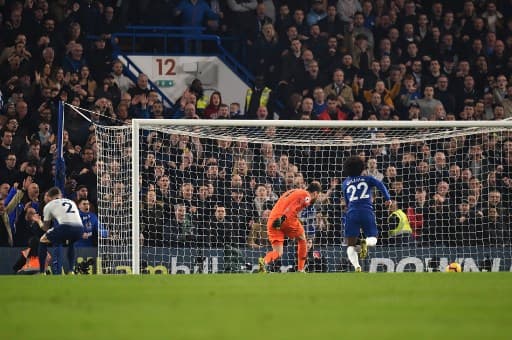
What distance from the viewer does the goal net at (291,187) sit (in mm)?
16656

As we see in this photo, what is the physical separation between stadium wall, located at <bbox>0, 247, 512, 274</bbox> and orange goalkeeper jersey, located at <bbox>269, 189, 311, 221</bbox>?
3.51 ft

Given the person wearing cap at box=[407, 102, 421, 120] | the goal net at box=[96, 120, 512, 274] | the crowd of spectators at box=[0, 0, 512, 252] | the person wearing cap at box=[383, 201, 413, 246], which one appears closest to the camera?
the goal net at box=[96, 120, 512, 274]

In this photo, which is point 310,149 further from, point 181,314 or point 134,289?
point 181,314

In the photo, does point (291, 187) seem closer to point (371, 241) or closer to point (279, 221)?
point (279, 221)

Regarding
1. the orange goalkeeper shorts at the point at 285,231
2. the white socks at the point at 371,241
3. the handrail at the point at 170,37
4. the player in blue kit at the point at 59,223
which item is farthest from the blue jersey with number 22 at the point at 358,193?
the handrail at the point at 170,37

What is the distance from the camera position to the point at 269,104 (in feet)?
64.6

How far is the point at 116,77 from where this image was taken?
1916 cm

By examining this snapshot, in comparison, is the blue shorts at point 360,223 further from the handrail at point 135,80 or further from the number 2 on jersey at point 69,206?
the handrail at point 135,80

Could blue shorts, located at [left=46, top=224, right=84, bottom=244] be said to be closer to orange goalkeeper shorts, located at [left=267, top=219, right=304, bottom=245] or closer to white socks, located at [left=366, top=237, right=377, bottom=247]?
orange goalkeeper shorts, located at [left=267, top=219, right=304, bottom=245]

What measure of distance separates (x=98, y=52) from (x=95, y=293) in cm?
1080

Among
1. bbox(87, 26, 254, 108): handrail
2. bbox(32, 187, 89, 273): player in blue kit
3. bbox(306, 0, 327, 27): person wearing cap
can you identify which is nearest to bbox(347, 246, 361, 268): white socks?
bbox(32, 187, 89, 273): player in blue kit

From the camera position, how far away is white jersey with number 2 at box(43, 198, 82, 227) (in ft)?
47.8

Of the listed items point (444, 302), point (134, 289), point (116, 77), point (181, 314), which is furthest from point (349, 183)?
point (181, 314)

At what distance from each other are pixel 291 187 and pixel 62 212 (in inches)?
173
